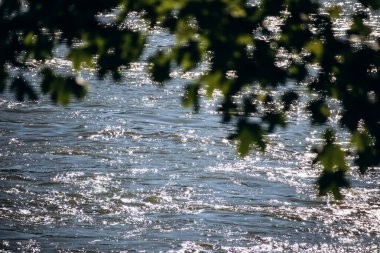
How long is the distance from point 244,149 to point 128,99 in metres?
9.02

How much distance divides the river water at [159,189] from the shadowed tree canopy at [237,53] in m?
3.36

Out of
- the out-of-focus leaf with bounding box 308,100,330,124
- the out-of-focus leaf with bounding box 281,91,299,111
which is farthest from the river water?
the out-of-focus leaf with bounding box 308,100,330,124

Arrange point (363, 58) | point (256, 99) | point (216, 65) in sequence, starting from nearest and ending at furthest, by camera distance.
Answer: point (216, 65)
point (363, 58)
point (256, 99)

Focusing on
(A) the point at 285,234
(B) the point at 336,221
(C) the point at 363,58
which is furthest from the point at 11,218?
(C) the point at 363,58

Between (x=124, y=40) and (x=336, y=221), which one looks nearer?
(x=124, y=40)

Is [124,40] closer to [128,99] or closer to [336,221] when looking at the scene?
[336,221]

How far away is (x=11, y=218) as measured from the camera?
7719mm

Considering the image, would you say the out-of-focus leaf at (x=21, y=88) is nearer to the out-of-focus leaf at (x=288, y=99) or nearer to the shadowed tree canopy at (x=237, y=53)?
the shadowed tree canopy at (x=237, y=53)

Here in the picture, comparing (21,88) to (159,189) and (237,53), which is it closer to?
(237,53)

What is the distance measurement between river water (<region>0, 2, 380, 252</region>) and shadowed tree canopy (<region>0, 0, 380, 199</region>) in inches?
132

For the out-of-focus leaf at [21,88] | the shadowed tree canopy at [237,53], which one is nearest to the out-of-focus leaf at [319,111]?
the shadowed tree canopy at [237,53]

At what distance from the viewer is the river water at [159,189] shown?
7266mm

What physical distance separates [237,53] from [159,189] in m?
5.26

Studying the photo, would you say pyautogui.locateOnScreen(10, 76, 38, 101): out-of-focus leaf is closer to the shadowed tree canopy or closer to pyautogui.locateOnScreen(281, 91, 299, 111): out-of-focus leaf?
the shadowed tree canopy
